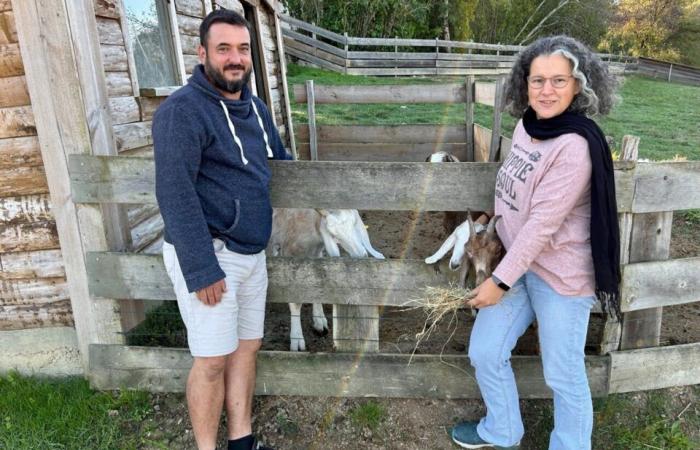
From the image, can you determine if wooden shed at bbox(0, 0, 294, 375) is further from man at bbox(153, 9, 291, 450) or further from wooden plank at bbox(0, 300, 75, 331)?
man at bbox(153, 9, 291, 450)

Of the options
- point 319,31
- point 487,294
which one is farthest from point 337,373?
point 319,31

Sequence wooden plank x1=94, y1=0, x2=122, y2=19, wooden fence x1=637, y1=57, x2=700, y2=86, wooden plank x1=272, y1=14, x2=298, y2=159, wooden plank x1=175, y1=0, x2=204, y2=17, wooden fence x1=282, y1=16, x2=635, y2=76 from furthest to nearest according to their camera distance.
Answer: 1. wooden fence x1=637, y1=57, x2=700, y2=86
2. wooden fence x1=282, y1=16, x2=635, y2=76
3. wooden plank x1=272, y1=14, x2=298, y2=159
4. wooden plank x1=175, y1=0, x2=204, y2=17
5. wooden plank x1=94, y1=0, x2=122, y2=19

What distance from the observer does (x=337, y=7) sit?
23.3m

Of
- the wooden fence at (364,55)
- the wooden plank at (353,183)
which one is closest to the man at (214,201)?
the wooden plank at (353,183)

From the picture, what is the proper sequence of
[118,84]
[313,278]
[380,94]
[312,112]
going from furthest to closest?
[380,94] → [312,112] → [118,84] → [313,278]

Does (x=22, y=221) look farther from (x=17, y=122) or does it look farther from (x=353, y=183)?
(x=353, y=183)

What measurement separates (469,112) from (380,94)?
1.32 m

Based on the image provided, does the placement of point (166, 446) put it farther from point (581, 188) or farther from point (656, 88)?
point (656, 88)

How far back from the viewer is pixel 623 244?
2793 millimetres

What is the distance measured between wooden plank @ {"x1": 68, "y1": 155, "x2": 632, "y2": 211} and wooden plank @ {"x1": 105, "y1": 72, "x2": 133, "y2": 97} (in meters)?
0.98

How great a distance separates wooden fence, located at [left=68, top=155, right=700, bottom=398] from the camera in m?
2.75

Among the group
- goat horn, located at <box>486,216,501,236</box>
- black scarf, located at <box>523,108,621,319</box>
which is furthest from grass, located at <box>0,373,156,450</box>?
black scarf, located at <box>523,108,621,319</box>

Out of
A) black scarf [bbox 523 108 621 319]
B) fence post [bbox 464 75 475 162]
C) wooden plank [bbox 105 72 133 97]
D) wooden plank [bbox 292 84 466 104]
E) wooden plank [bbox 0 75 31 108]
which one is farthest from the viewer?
wooden plank [bbox 292 84 466 104]

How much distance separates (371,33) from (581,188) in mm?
24221
